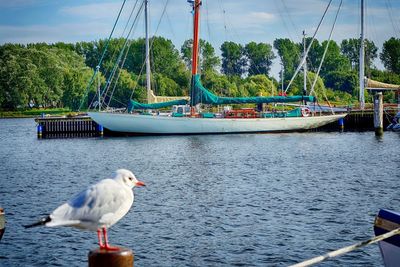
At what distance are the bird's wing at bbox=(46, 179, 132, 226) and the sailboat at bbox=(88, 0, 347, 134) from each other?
72322mm

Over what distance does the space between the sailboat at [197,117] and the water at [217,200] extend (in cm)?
1458

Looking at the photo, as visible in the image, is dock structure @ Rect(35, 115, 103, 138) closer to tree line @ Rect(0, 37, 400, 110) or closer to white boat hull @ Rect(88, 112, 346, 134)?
white boat hull @ Rect(88, 112, 346, 134)

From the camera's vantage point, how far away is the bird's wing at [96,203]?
33.7ft

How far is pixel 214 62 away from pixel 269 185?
465 ft

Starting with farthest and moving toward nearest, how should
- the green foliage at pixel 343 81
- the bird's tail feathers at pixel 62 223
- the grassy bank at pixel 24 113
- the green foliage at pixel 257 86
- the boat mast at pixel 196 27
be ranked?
the green foliage at pixel 343 81
the grassy bank at pixel 24 113
the green foliage at pixel 257 86
the boat mast at pixel 196 27
the bird's tail feathers at pixel 62 223

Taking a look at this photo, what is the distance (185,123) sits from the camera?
83875 millimetres

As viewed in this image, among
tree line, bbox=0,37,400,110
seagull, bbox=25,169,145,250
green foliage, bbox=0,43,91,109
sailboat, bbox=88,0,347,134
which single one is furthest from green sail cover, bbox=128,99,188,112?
green foliage, bbox=0,43,91,109

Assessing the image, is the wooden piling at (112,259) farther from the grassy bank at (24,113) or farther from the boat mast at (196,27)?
the grassy bank at (24,113)

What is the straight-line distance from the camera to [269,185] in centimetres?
3959

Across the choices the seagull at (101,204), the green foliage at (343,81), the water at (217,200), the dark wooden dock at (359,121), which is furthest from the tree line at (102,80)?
the seagull at (101,204)

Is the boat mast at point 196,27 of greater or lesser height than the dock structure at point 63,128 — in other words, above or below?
above

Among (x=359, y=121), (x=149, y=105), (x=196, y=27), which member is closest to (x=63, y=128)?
(x=149, y=105)

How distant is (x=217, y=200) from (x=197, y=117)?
5040 centimetres

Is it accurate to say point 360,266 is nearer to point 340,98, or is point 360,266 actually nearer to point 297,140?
point 297,140
